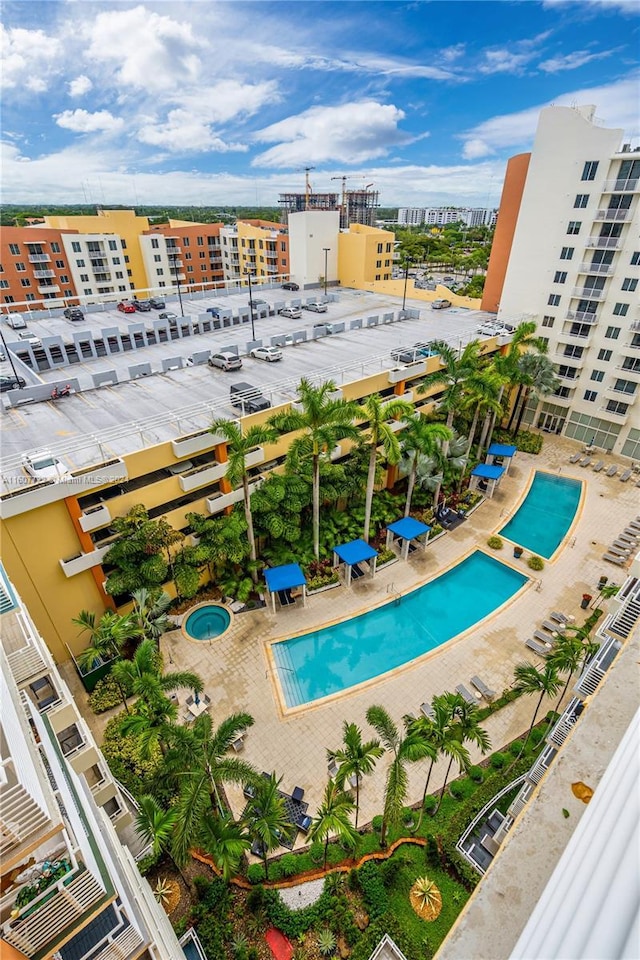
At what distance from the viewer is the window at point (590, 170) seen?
33.8 m

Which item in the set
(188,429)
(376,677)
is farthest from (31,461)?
(376,677)

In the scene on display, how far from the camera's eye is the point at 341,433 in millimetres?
23312

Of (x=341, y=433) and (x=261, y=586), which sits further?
(x=261, y=586)

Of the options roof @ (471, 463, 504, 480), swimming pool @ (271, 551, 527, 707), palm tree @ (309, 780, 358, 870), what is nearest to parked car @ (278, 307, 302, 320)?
roof @ (471, 463, 504, 480)

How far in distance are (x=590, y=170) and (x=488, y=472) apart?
2478cm

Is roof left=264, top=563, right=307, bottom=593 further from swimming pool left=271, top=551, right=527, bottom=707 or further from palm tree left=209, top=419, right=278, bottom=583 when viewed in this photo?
palm tree left=209, top=419, right=278, bottom=583

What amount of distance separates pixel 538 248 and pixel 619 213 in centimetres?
643

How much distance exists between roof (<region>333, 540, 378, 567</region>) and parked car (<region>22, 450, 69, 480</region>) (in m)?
15.3

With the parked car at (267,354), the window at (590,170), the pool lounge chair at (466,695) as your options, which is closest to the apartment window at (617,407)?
the window at (590,170)

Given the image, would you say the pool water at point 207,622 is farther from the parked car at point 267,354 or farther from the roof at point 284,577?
the parked car at point 267,354

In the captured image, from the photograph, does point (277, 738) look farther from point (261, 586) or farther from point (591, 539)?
point (591, 539)

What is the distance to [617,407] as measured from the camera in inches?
1522

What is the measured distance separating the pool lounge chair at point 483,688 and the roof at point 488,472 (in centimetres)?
1735

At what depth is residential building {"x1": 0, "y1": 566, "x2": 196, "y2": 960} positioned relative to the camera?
745 centimetres
